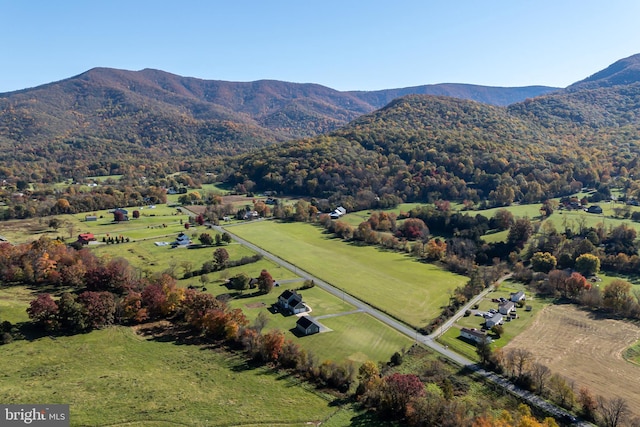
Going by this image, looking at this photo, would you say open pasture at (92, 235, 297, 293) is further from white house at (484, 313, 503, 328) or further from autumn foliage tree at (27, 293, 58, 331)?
white house at (484, 313, 503, 328)

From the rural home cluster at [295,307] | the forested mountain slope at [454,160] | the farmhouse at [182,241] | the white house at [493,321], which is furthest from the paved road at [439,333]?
the forested mountain slope at [454,160]

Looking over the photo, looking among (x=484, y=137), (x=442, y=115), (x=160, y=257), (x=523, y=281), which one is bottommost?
(x=523, y=281)

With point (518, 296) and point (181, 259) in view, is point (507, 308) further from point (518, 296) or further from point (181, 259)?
point (181, 259)

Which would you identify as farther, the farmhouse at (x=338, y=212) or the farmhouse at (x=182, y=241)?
the farmhouse at (x=338, y=212)

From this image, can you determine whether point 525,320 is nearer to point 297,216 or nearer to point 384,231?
point 384,231

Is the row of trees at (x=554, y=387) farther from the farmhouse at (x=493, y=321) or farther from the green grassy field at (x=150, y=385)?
the green grassy field at (x=150, y=385)

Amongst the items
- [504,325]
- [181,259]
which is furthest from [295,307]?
[181,259]

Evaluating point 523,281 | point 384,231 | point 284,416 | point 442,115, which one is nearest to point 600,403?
point 284,416
